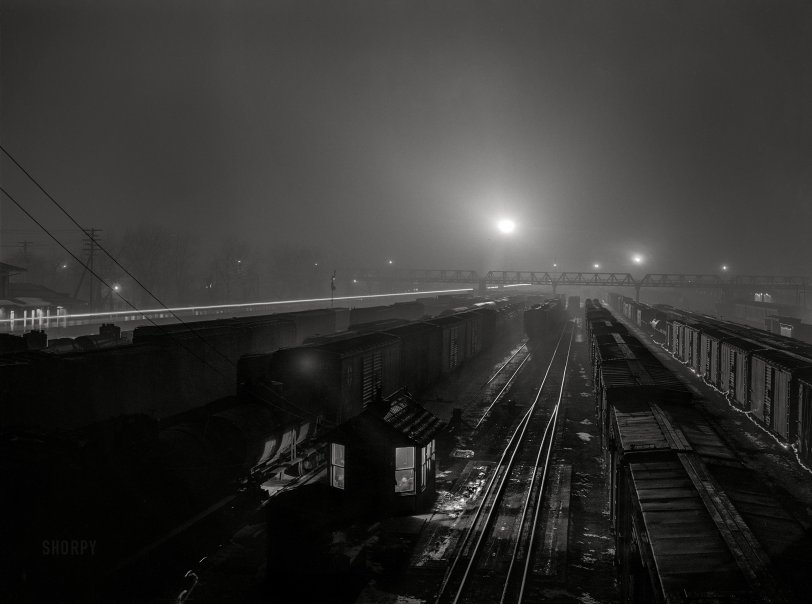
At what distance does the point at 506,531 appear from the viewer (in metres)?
13.1

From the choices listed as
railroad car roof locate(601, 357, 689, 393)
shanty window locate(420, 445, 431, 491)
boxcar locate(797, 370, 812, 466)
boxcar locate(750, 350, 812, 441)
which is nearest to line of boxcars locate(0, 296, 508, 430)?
shanty window locate(420, 445, 431, 491)

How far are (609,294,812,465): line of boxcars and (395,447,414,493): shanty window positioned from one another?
12527 millimetres

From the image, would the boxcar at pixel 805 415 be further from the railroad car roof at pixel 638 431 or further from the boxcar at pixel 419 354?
the boxcar at pixel 419 354

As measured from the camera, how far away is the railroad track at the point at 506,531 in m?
10.4

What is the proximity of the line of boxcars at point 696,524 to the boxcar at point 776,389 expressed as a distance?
27.1 feet

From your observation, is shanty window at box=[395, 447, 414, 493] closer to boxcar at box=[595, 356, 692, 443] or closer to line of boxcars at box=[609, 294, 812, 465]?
boxcar at box=[595, 356, 692, 443]

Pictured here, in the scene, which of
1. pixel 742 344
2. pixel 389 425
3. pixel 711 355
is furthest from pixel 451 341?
pixel 389 425

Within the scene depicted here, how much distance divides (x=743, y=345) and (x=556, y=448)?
470 inches

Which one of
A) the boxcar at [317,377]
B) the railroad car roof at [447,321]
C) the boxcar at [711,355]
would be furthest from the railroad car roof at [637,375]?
the railroad car roof at [447,321]

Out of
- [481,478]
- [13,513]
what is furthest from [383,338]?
[13,513]

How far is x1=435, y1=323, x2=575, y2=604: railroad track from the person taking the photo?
34.2ft

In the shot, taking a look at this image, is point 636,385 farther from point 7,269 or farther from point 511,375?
point 7,269

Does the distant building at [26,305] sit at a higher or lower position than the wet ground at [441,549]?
higher

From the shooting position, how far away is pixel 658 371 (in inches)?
784
